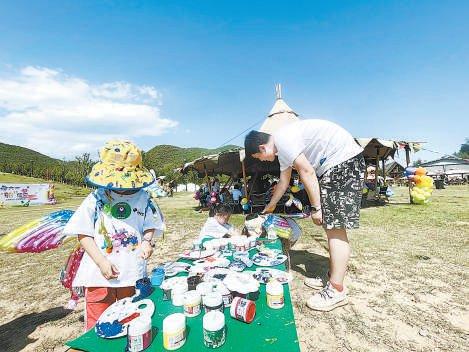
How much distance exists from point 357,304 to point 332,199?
1244 mm

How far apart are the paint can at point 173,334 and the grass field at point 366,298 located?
4.88 ft

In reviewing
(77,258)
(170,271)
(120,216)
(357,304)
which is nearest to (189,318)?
(170,271)

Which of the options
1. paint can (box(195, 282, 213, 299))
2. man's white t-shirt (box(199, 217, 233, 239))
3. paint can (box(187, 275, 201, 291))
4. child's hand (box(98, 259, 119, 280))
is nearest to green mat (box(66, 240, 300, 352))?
paint can (box(195, 282, 213, 299))

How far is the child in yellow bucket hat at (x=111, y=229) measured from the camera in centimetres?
190

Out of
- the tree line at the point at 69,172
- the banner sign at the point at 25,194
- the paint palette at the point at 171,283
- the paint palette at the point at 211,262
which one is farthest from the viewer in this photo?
the tree line at the point at 69,172

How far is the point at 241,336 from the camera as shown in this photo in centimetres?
131

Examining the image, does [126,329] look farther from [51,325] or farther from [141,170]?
[51,325]

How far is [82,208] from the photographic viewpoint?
6.41 ft

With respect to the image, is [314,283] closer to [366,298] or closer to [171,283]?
[366,298]

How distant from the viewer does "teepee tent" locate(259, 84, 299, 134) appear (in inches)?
464

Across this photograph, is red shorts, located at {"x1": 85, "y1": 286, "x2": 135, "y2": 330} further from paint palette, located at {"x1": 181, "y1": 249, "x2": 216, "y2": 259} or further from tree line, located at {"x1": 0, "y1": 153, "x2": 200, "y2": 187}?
tree line, located at {"x1": 0, "y1": 153, "x2": 200, "y2": 187}

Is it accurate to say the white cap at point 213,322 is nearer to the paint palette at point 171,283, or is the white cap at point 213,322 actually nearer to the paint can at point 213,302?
the paint can at point 213,302

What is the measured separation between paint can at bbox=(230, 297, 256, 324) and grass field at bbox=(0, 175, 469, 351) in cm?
118

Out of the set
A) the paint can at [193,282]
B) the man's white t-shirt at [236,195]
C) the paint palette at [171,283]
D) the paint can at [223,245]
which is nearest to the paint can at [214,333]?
the paint palette at [171,283]
